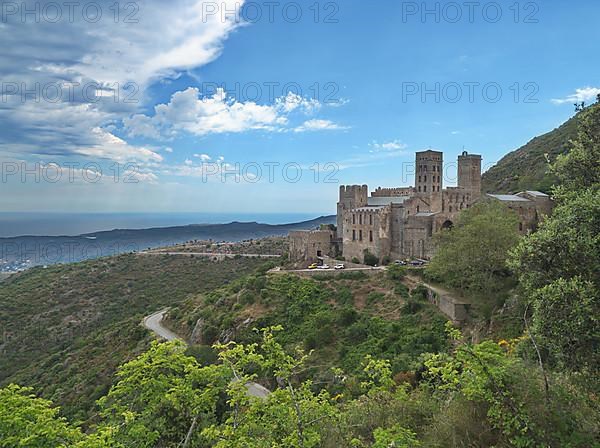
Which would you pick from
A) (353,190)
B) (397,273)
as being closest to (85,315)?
(353,190)

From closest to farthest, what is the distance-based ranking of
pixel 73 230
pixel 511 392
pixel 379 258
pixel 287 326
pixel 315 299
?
pixel 511 392
pixel 287 326
pixel 315 299
pixel 379 258
pixel 73 230

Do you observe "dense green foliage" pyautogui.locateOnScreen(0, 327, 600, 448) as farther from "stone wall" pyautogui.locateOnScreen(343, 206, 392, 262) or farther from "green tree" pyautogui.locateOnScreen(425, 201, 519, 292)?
"stone wall" pyautogui.locateOnScreen(343, 206, 392, 262)

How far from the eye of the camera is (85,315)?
5872 cm

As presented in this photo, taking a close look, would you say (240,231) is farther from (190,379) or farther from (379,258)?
(190,379)

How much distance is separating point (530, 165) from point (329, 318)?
62.9 m

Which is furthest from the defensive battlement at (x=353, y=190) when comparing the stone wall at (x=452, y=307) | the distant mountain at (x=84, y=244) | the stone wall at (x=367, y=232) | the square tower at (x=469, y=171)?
the distant mountain at (x=84, y=244)

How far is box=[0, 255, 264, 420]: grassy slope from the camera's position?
39.0m

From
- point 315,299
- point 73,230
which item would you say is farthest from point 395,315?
point 73,230

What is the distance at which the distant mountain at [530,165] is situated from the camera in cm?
6881

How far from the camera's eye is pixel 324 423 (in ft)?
33.0

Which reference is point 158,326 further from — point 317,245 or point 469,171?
point 469,171

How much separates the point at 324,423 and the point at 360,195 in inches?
1645

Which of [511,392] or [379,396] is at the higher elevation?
[511,392]

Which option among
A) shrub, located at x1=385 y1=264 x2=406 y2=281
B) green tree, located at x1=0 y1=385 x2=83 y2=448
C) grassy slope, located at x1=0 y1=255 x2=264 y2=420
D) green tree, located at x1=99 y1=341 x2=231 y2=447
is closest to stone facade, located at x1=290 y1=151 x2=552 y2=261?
shrub, located at x1=385 y1=264 x2=406 y2=281
